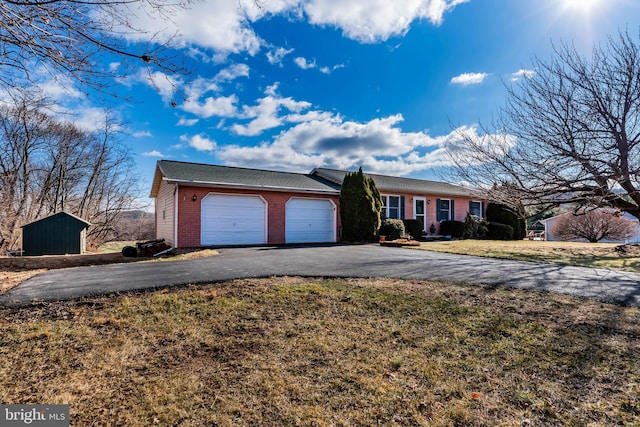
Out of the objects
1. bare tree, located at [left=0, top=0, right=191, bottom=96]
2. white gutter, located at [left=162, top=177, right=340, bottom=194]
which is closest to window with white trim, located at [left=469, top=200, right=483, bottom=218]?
white gutter, located at [left=162, top=177, right=340, bottom=194]

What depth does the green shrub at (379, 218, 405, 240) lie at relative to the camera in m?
15.6

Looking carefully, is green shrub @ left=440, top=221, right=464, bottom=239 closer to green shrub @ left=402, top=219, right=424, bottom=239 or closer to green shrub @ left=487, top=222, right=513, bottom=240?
green shrub @ left=487, top=222, right=513, bottom=240

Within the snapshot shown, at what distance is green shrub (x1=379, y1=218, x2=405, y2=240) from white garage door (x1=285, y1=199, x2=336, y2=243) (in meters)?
2.47

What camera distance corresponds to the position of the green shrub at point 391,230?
15641 millimetres

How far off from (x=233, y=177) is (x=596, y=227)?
22077mm

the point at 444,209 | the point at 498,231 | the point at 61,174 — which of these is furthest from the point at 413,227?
the point at 61,174

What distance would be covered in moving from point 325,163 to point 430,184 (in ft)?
23.8

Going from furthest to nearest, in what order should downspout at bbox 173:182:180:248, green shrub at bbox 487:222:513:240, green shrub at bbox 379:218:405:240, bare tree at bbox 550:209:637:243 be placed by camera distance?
bare tree at bbox 550:209:637:243
green shrub at bbox 487:222:513:240
green shrub at bbox 379:218:405:240
downspout at bbox 173:182:180:248

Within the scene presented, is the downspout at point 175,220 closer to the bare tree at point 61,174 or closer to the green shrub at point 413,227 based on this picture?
the bare tree at point 61,174

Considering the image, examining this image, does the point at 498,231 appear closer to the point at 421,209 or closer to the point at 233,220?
the point at 421,209

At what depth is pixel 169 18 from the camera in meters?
3.75

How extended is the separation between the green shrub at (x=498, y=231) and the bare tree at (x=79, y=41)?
63.5ft

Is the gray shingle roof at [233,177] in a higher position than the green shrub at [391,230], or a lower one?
higher

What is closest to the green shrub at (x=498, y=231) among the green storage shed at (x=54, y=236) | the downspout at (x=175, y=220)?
the downspout at (x=175, y=220)
